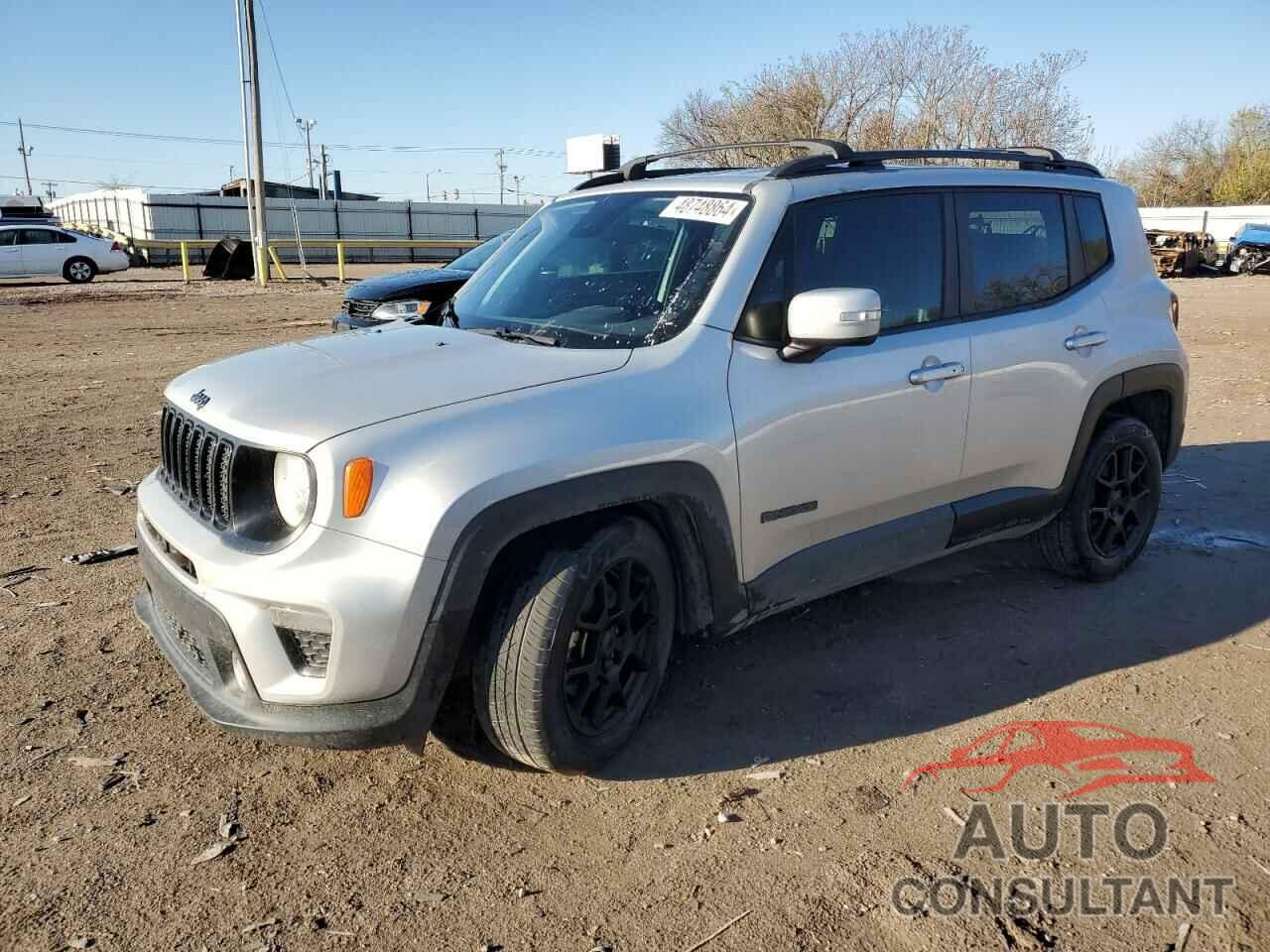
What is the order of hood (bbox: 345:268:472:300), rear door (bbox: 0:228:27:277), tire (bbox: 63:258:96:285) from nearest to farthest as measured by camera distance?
1. hood (bbox: 345:268:472:300)
2. rear door (bbox: 0:228:27:277)
3. tire (bbox: 63:258:96:285)

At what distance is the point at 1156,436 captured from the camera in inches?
199

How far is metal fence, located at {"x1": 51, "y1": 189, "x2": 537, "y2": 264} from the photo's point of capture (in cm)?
4284

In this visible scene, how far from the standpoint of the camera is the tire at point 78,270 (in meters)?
26.1

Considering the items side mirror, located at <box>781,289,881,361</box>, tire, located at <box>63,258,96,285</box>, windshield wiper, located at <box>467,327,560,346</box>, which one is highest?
side mirror, located at <box>781,289,881,361</box>

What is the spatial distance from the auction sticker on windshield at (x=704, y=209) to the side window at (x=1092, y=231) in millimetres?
1945

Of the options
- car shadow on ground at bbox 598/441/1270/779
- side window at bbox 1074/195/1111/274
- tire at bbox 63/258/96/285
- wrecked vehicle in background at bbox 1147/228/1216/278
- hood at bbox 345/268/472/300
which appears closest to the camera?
car shadow on ground at bbox 598/441/1270/779

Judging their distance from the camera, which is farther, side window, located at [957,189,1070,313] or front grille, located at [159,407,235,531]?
side window, located at [957,189,1070,313]

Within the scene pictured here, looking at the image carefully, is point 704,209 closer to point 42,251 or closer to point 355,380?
point 355,380

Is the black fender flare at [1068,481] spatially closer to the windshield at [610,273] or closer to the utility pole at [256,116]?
the windshield at [610,273]

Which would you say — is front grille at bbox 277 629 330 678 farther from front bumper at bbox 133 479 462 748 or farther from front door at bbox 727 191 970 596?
front door at bbox 727 191 970 596

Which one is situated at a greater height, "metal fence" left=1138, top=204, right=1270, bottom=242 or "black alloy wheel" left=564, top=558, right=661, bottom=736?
"metal fence" left=1138, top=204, right=1270, bottom=242

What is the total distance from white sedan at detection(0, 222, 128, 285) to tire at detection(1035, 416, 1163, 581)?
27.1 m

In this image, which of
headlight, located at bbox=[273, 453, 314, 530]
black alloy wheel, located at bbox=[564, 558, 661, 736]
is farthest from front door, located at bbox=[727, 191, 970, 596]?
headlight, located at bbox=[273, 453, 314, 530]

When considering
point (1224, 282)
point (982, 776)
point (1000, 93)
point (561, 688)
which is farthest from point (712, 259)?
point (1000, 93)
